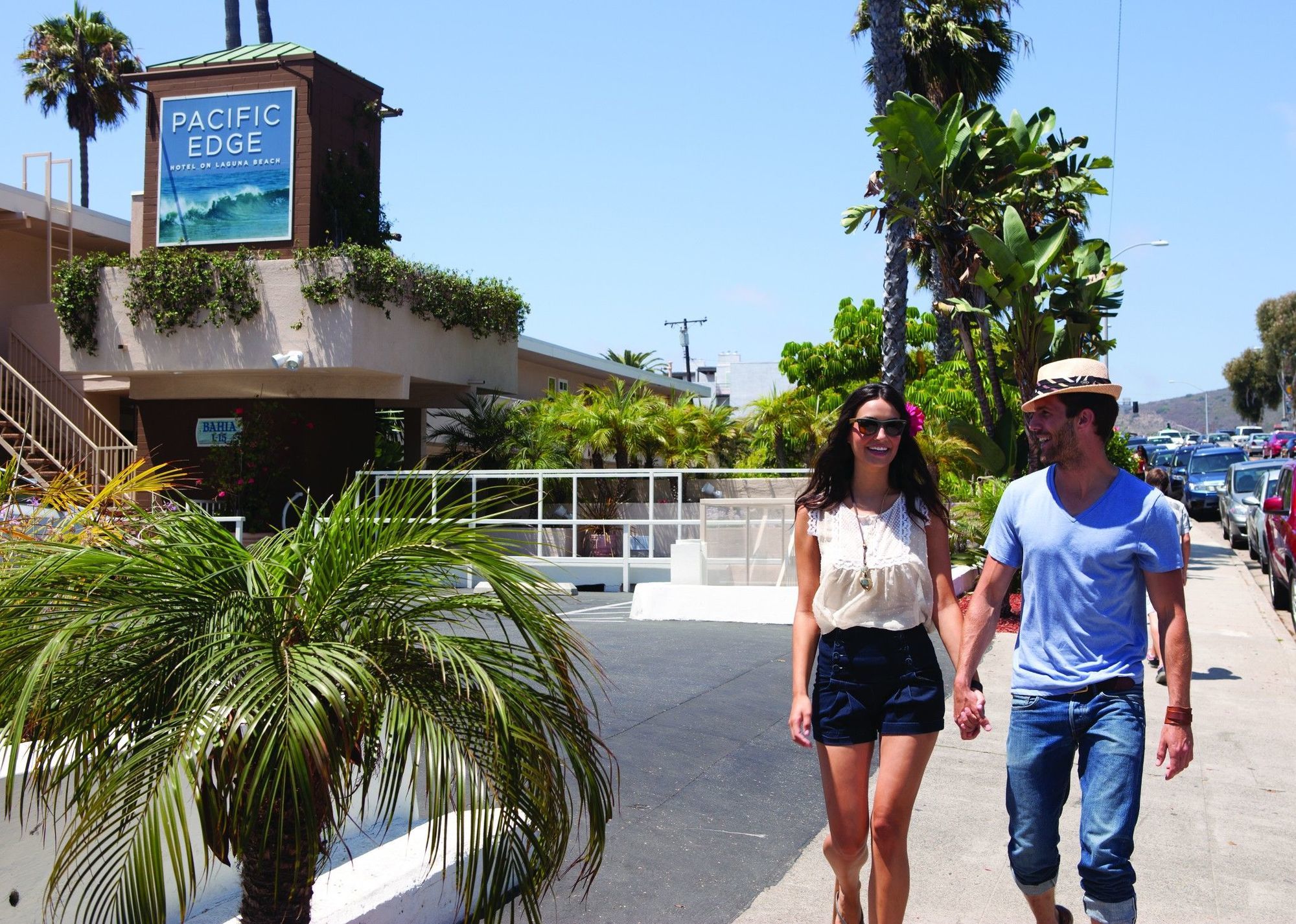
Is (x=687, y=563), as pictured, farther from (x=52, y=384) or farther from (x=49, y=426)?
(x=52, y=384)

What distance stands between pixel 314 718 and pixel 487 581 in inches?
26.4

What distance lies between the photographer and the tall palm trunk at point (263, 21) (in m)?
30.9

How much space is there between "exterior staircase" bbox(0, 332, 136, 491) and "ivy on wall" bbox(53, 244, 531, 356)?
4.63 ft

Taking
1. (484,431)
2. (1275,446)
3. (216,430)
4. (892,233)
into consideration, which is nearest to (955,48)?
(892,233)

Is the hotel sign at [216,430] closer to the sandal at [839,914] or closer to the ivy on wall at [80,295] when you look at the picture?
the ivy on wall at [80,295]

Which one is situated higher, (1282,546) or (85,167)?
(85,167)

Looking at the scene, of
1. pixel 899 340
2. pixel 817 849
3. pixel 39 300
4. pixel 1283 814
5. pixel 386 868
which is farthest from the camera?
pixel 39 300

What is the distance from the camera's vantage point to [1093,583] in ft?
12.0

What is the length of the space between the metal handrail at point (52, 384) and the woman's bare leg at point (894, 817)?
19.6m

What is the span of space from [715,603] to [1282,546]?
249 inches

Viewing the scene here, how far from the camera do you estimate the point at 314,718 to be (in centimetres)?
296

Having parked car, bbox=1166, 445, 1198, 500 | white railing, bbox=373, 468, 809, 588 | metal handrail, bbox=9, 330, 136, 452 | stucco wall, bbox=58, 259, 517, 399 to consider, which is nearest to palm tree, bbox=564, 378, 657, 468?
white railing, bbox=373, 468, 809, 588

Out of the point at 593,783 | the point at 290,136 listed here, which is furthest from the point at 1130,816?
the point at 290,136

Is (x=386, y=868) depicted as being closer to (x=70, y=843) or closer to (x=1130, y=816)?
(x=70, y=843)
